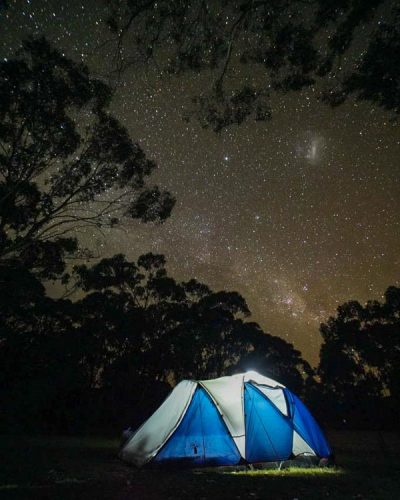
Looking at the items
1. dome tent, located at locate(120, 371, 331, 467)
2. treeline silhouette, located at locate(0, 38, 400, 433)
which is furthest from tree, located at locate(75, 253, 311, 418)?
dome tent, located at locate(120, 371, 331, 467)

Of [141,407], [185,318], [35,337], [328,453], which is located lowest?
[328,453]

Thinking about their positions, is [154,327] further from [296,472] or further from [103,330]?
[296,472]

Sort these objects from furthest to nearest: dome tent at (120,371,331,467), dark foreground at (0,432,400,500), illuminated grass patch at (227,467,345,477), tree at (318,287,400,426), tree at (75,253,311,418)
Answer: tree at (318,287,400,426) → tree at (75,253,311,418) → dome tent at (120,371,331,467) → illuminated grass patch at (227,467,345,477) → dark foreground at (0,432,400,500)

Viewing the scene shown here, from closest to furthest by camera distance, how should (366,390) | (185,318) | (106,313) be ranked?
1. (106,313)
2. (185,318)
3. (366,390)

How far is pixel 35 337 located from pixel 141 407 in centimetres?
864

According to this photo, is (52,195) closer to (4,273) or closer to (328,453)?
(4,273)

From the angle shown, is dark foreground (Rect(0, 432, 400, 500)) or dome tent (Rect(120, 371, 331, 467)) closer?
dark foreground (Rect(0, 432, 400, 500))

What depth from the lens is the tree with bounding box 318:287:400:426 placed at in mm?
28188

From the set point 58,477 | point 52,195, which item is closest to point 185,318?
point 52,195

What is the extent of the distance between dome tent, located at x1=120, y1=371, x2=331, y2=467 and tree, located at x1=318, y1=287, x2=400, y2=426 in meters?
22.5

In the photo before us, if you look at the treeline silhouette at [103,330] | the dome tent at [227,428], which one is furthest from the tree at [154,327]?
the dome tent at [227,428]

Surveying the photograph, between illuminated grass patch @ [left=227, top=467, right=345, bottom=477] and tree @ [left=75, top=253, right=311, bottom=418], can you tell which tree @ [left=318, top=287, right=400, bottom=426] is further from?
illuminated grass patch @ [left=227, top=467, right=345, bottom=477]

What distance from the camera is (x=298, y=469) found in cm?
762

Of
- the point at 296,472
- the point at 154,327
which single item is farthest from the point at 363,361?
the point at 296,472
